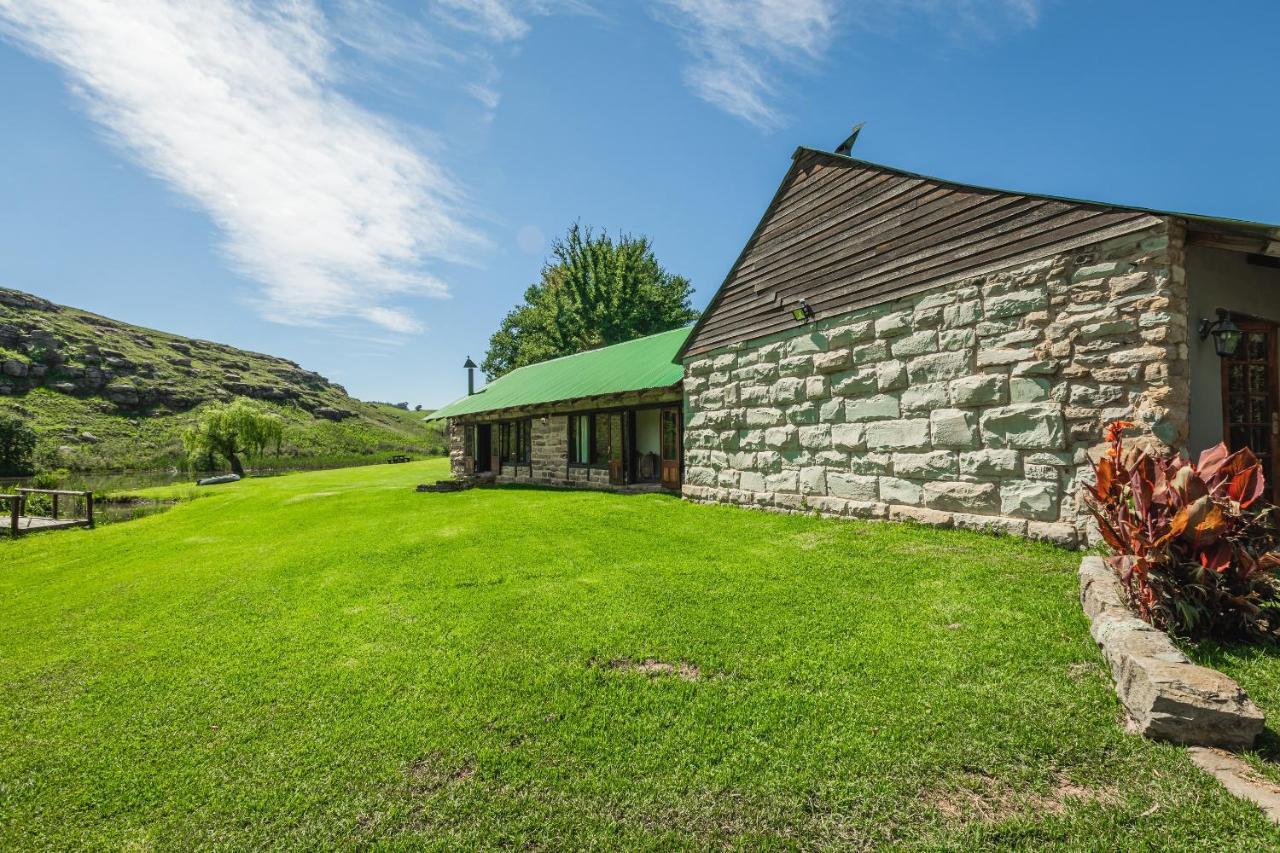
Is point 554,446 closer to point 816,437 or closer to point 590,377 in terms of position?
point 590,377

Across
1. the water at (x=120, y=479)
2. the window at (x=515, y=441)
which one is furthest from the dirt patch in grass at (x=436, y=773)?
the water at (x=120, y=479)

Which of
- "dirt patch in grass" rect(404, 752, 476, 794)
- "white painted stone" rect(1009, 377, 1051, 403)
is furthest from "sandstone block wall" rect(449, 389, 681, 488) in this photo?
"dirt patch in grass" rect(404, 752, 476, 794)

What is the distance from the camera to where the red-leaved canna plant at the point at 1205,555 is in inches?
135

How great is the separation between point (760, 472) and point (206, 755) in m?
8.27

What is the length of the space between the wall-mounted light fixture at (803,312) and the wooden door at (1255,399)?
193 inches

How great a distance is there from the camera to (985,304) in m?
6.57

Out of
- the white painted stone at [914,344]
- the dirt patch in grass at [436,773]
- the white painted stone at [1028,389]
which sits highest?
the white painted stone at [914,344]

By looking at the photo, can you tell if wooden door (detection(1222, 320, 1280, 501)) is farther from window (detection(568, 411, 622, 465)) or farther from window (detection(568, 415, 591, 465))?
window (detection(568, 415, 591, 465))

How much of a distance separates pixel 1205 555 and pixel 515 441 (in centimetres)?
1851

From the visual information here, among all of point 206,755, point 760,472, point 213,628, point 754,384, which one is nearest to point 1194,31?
point 754,384

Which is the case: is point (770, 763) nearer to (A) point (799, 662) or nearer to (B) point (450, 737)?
(A) point (799, 662)

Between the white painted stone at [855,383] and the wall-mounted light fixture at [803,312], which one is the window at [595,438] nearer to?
the wall-mounted light fixture at [803,312]

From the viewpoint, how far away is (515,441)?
20.0m

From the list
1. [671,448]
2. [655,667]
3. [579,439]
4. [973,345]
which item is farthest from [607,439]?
[655,667]
